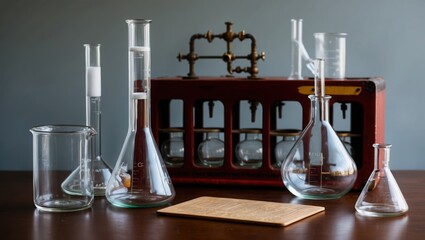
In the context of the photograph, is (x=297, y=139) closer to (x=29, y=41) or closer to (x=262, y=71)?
(x=262, y=71)

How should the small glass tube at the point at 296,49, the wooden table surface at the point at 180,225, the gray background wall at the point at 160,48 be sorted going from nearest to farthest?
the wooden table surface at the point at 180,225 → the small glass tube at the point at 296,49 → the gray background wall at the point at 160,48

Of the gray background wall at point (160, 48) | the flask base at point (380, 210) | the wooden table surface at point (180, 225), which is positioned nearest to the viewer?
the wooden table surface at point (180, 225)

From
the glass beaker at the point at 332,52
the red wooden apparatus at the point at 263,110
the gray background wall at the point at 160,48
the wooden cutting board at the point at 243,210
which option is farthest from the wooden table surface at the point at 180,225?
the gray background wall at the point at 160,48

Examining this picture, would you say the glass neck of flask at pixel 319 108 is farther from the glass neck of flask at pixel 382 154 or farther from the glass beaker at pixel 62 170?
the glass beaker at pixel 62 170

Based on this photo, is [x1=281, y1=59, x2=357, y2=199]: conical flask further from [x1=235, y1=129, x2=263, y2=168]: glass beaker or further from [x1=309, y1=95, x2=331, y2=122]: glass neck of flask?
[x1=235, y1=129, x2=263, y2=168]: glass beaker

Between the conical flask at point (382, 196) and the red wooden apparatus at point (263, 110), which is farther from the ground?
the red wooden apparatus at point (263, 110)

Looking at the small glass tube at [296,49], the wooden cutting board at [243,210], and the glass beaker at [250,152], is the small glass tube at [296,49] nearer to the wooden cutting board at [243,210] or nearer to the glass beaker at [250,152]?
the glass beaker at [250,152]

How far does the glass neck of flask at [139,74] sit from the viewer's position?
1643 mm

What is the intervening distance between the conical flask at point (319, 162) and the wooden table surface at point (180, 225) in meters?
0.03

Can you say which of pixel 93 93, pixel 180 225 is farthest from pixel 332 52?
pixel 180 225

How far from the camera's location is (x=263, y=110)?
1.84m

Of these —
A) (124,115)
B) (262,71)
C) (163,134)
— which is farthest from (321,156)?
(124,115)

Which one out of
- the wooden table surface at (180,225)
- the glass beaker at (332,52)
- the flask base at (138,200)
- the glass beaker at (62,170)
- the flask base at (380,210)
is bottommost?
the wooden table surface at (180,225)

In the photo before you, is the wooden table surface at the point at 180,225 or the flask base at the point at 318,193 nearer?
the wooden table surface at the point at 180,225
